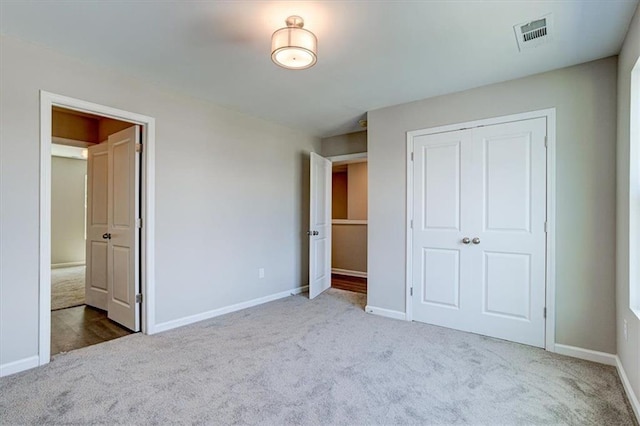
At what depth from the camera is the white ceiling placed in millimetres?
1974

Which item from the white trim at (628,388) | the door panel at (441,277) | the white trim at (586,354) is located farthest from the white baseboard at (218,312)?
the white trim at (628,388)

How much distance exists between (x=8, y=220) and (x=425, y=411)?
312 centimetres

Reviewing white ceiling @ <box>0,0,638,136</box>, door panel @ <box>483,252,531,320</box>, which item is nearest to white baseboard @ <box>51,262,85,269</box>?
white ceiling @ <box>0,0,638,136</box>

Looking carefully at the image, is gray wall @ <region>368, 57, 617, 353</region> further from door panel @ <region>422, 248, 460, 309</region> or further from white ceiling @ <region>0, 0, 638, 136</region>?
door panel @ <region>422, 248, 460, 309</region>

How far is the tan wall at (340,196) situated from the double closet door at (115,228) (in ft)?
16.6

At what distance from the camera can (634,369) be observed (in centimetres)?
196

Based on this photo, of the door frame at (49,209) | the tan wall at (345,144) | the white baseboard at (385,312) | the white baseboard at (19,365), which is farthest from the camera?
the tan wall at (345,144)

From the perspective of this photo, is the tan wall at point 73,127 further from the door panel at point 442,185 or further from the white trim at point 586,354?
the white trim at point 586,354

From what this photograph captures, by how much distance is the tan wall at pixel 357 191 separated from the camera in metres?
6.79

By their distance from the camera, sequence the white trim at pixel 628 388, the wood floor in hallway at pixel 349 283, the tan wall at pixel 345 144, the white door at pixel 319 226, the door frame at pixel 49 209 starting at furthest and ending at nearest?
the wood floor in hallway at pixel 349 283
the tan wall at pixel 345 144
the white door at pixel 319 226
the door frame at pixel 49 209
the white trim at pixel 628 388

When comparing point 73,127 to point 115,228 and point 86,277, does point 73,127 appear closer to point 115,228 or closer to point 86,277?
point 115,228

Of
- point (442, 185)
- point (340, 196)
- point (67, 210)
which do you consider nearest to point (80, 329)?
point (442, 185)

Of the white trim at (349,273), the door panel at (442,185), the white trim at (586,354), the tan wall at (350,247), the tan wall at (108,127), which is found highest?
the tan wall at (108,127)

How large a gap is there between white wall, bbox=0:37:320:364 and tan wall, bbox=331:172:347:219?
2770mm
